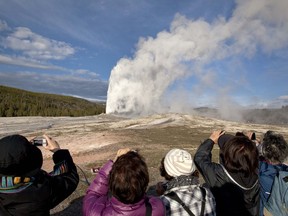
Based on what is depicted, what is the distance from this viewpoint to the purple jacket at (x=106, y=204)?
2324 mm

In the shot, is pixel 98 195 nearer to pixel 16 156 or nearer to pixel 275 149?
pixel 16 156

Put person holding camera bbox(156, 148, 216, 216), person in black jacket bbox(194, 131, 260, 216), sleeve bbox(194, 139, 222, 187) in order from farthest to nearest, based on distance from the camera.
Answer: sleeve bbox(194, 139, 222, 187)
person in black jacket bbox(194, 131, 260, 216)
person holding camera bbox(156, 148, 216, 216)

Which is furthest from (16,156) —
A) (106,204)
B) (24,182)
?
(106,204)

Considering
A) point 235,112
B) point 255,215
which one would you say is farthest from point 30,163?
point 235,112

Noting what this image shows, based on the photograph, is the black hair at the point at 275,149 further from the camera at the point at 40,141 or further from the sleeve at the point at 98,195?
the camera at the point at 40,141

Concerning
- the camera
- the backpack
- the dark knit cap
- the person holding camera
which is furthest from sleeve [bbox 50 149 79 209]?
the backpack

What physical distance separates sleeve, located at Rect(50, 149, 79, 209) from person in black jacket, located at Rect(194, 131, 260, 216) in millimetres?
1373

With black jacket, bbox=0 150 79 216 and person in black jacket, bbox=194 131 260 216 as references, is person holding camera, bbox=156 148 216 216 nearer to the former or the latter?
person in black jacket, bbox=194 131 260 216

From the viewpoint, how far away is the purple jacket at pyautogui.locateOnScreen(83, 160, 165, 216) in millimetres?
2324

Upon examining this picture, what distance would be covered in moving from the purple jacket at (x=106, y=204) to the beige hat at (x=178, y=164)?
0.42m

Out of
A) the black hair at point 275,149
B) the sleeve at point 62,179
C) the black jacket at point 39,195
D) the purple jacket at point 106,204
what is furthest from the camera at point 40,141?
the black hair at point 275,149

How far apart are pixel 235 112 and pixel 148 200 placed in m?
72.2

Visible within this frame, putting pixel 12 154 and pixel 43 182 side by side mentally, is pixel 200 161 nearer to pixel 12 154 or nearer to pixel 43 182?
pixel 43 182

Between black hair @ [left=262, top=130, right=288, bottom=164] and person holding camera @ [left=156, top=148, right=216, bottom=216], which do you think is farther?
black hair @ [left=262, top=130, right=288, bottom=164]
